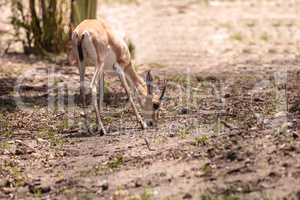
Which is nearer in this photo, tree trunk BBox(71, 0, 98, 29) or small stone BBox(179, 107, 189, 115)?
small stone BBox(179, 107, 189, 115)

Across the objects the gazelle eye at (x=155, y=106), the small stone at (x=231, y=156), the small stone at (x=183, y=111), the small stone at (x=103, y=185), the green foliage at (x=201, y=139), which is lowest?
the small stone at (x=103, y=185)

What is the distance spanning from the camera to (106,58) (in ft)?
30.0

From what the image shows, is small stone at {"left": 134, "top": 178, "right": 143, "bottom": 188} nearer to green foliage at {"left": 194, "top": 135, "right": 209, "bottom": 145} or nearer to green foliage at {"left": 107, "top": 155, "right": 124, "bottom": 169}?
green foliage at {"left": 107, "top": 155, "right": 124, "bottom": 169}

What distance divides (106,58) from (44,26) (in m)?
5.02

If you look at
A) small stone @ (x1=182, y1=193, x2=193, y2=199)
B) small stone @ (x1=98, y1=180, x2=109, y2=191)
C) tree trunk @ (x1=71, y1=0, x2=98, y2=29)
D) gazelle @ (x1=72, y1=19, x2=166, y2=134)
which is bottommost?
small stone @ (x1=98, y1=180, x2=109, y2=191)

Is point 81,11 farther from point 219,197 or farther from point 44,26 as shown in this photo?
point 219,197

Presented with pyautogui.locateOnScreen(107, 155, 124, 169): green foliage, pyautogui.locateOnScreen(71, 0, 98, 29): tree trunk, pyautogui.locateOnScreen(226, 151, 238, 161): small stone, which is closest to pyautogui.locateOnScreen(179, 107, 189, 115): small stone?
pyautogui.locateOnScreen(107, 155, 124, 169): green foliage

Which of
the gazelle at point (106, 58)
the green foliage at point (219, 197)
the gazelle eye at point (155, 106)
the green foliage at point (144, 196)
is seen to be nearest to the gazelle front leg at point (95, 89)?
the gazelle at point (106, 58)

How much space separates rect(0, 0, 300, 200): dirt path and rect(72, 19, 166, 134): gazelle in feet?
0.79

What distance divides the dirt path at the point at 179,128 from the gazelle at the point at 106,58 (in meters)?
0.24

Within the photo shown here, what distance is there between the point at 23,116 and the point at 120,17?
7.89 m

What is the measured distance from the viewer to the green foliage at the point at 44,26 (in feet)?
45.2

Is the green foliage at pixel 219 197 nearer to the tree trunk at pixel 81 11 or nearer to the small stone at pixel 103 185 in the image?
the small stone at pixel 103 185

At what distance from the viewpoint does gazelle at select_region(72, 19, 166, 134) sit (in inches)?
348
